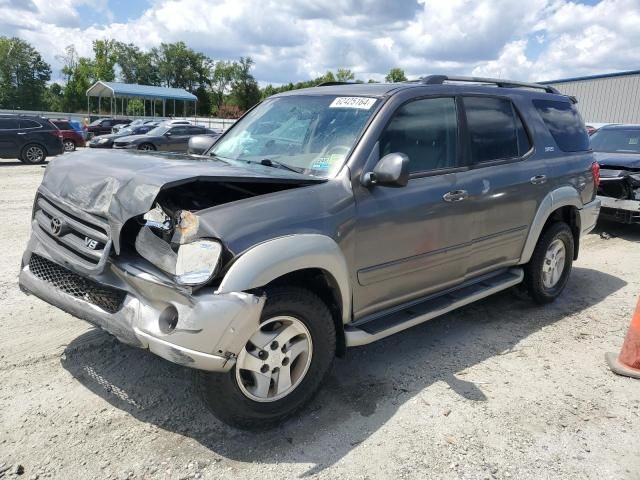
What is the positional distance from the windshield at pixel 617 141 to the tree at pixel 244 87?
77980mm

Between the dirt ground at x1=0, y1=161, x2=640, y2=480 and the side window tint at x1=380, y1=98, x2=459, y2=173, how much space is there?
1.48 m

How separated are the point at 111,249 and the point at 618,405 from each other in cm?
331

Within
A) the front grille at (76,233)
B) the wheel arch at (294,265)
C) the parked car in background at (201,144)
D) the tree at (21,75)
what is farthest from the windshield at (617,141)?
the tree at (21,75)

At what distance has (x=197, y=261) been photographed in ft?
8.96

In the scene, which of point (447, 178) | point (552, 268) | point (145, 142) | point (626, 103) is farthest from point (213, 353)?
point (626, 103)

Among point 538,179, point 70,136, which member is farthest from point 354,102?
point 70,136

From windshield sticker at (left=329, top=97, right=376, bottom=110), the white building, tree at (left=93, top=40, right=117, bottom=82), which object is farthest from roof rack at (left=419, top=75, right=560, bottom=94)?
tree at (left=93, top=40, right=117, bottom=82)

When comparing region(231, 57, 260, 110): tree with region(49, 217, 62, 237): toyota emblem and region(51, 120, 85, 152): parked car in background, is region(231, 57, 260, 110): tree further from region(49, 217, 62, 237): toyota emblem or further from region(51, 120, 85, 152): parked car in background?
region(49, 217, 62, 237): toyota emblem

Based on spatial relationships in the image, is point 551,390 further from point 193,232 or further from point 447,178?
point 193,232

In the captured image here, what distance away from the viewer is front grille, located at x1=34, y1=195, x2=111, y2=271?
299 cm

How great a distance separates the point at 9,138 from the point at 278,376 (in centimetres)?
1831

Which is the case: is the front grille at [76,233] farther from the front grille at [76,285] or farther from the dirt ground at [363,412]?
the dirt ground at [363,412]

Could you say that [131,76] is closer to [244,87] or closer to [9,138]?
[244,87]

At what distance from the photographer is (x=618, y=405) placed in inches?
140
